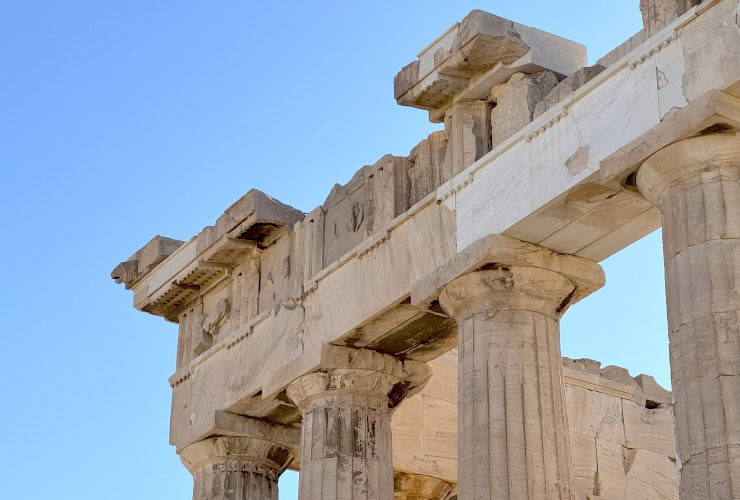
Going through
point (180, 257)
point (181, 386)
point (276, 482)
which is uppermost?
point (180, 257)

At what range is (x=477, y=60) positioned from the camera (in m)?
18.4

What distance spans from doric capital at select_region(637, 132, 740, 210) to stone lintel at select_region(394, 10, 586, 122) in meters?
3.18

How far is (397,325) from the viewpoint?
19.5 m

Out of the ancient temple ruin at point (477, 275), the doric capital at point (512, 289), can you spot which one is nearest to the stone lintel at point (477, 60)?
the ancient temple ruin at point (477, 275)

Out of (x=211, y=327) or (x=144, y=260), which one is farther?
(x=144, y=260)

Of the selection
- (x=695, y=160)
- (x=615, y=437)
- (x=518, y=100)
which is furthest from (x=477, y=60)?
(x=615, y=437)

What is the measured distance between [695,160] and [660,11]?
75.0 inches

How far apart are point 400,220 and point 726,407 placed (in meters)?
6.20

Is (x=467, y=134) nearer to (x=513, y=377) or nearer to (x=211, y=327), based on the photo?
(x=513, y=377)

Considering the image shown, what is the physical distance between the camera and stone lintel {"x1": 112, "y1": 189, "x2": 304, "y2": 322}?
71.7ft

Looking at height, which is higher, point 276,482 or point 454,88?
point 454,88

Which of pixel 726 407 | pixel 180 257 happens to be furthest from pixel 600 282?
pixel 180 257

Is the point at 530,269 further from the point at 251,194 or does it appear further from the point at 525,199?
the point at 251,194

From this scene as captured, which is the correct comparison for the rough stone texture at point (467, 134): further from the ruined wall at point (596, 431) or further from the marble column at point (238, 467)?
the ruined wall at point (596, 431)
